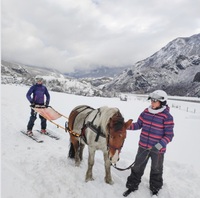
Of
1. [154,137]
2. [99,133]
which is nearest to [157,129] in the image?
[154,137]

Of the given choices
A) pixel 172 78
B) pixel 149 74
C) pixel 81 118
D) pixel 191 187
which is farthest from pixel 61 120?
pixel 149 74

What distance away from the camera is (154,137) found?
4250mm

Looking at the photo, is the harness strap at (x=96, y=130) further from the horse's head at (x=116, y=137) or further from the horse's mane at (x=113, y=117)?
the horse's head at (x=116, y=137)

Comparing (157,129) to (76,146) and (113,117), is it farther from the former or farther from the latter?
(76,146)

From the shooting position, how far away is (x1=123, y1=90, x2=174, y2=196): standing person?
162 inches

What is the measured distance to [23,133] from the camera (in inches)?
297

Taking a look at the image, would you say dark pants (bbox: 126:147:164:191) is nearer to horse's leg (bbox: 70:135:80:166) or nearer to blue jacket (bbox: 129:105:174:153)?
blue jacket (bbox: 129:105:174:153)

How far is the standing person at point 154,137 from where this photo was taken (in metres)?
4.12

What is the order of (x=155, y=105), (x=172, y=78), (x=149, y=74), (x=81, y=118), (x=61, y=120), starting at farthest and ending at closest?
(x=149, y=74)
(x=172, y=78)
(x=61, y=120)
(x=81, y=118)
(x=155, y=105)

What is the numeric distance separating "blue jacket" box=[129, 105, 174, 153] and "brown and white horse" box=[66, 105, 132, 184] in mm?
720

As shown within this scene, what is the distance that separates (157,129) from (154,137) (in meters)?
0.18

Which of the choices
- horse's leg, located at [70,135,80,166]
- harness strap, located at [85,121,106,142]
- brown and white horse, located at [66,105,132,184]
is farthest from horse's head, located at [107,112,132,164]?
horse's leg, located at [70,135,80,166]

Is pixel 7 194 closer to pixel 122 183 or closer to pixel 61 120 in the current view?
pixel 122 183

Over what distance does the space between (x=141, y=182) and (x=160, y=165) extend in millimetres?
755
